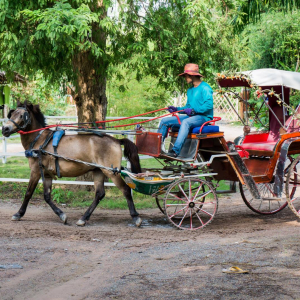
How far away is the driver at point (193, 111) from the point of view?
6.82 meters

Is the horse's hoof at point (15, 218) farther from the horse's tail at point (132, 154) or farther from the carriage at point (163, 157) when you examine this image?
the horse's tail at point (132, 154)

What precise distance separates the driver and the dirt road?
54.8 inches

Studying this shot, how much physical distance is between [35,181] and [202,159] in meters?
2.65

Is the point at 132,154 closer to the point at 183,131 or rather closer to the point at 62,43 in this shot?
the point at 183,131

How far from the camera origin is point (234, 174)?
7.46m

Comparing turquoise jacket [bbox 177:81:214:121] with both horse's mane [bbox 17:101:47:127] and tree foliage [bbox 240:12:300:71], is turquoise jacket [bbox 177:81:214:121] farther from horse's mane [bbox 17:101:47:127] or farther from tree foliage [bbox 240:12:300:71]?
tree foliage [bbox 240:12:300:71]

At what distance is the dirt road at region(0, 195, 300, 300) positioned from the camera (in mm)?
4379

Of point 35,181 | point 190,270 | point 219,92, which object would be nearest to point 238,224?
point 219,92

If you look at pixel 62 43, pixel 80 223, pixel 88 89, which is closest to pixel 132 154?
pixel 80 223

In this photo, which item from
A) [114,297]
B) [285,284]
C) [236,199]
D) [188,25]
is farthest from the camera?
→ [236,199]

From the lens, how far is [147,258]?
216 inches

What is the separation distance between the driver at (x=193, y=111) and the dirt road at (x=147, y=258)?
4.57 feet

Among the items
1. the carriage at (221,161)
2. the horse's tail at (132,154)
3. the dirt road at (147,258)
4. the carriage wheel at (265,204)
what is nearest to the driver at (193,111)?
the carriage at (221,161)

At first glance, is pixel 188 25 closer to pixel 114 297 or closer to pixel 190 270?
pixel 190 270
